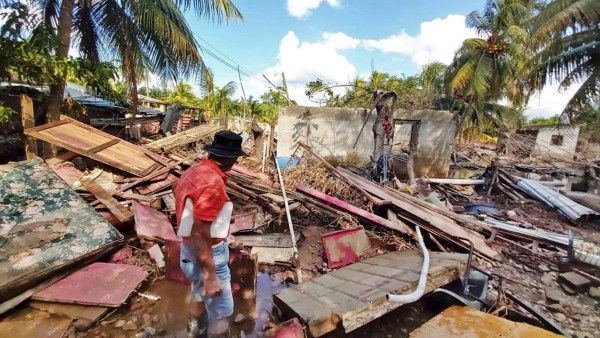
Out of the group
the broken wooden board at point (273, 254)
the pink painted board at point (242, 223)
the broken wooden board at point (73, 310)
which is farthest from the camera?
the pink painted board at point (242, 223)

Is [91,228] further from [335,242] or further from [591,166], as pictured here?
[591,166]

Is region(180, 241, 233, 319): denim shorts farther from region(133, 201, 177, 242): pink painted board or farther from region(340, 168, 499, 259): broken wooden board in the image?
region(340, 168, 499, 259): broken wooden board

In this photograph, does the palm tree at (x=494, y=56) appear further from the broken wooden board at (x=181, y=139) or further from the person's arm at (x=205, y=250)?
the person's arm at (x=205, y=250)

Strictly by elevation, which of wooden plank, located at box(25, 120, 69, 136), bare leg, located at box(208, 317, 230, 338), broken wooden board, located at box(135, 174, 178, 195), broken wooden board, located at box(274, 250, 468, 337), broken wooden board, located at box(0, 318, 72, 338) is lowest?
broken wooden board, located at box(0, 318, 72, 338)

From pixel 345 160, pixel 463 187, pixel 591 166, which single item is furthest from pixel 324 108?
A: pixel 591 166

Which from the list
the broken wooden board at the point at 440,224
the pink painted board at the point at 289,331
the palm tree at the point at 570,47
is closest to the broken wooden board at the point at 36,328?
the pink painted board at the point at 289,331

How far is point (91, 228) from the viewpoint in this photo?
11.4 feet

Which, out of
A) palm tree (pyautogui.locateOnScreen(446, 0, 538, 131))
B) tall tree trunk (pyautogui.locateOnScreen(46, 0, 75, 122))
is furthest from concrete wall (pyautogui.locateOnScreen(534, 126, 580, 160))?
tall tree trunk (pyautogui.locateOnScreen(46, 0, 75, 122))

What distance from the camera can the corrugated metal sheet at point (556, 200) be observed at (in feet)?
20.7

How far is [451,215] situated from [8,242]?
6.03 meters

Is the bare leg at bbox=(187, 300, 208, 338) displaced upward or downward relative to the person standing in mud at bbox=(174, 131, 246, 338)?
downward

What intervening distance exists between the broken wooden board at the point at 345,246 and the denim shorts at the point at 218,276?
181cm

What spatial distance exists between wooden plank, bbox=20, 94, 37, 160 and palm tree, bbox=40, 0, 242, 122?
880 mm

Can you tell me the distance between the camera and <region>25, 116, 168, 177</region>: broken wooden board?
5.05m
